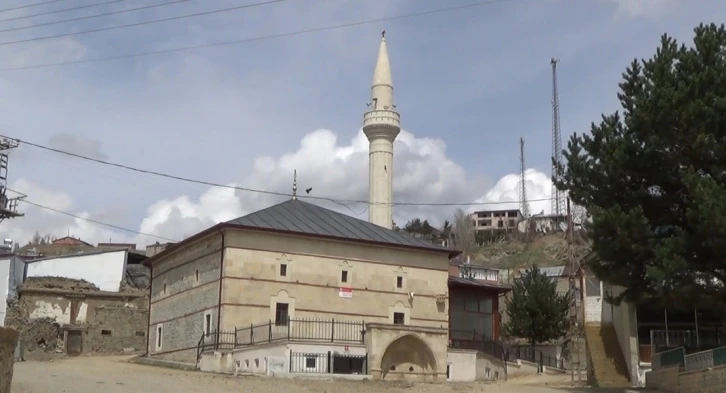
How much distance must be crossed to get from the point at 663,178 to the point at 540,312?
22.9 metres

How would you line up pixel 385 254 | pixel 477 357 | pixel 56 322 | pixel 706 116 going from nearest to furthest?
pixel 706 116 < pixel 477 357 < pixel 385 254 < pixel 56 322

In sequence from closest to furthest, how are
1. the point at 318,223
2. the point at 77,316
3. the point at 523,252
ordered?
the point at 318,223, the point at 77,316, the point at 523,252

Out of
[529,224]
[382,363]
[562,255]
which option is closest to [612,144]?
[382,363]

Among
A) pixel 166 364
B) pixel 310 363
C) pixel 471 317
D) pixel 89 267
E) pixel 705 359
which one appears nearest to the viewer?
pixel 705 359

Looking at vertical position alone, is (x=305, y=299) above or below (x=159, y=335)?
above

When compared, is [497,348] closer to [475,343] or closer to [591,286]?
[475,343]

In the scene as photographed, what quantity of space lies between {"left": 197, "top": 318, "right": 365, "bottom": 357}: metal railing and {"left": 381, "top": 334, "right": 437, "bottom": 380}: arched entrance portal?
146cm

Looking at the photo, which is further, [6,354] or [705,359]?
[705,359]

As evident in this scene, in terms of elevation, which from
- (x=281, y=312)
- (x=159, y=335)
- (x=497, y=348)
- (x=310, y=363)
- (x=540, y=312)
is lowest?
(x=310, y=363)

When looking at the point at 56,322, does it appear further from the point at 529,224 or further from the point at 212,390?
the point at 529,224

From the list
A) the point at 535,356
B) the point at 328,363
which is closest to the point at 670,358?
the point at 328,363

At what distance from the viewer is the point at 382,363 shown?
29.6m

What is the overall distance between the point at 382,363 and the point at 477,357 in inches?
205

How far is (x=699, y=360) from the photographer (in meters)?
Answer: 22.6
